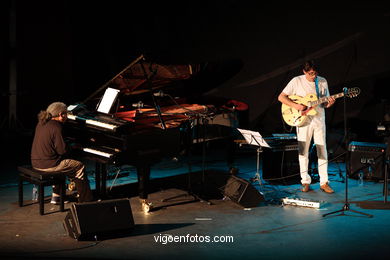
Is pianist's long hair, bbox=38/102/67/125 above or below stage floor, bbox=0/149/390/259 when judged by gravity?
above

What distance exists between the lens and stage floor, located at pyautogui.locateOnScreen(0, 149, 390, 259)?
5.06 metres

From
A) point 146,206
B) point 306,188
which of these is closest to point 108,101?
point 146,206

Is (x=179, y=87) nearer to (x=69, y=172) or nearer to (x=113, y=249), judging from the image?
(x=69, y=172)

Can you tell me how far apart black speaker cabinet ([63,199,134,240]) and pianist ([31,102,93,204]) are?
Result: 1112 millimetres

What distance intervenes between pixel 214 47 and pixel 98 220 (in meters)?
6.54

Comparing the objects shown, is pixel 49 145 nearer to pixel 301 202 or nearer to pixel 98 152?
pixel 98 152

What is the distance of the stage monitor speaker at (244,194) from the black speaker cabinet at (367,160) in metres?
2.32

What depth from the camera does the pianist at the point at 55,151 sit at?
6.57 metres

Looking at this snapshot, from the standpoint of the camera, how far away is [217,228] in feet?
19.3

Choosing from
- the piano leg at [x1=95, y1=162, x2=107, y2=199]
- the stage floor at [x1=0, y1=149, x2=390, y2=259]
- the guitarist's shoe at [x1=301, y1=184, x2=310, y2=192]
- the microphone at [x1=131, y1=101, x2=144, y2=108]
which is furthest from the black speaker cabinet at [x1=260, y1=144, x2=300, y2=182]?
the piano leg at [x1=95, y1=162, x2=107, y2=199]

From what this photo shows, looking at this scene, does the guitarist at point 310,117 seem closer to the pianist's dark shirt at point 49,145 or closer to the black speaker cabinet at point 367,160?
the black speaker cabinet at point 367,160

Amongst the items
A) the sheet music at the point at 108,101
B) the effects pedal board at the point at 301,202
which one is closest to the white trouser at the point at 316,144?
the effects pedal board at the point at 301,202

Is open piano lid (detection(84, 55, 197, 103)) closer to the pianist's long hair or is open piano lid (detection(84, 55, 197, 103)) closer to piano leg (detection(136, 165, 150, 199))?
the pianist's long hair

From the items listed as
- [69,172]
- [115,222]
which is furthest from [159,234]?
[69,172]
